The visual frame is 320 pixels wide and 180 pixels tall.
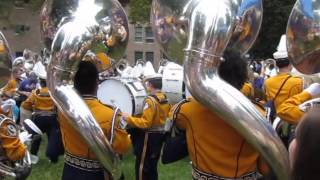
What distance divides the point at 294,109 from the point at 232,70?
0.57 meters

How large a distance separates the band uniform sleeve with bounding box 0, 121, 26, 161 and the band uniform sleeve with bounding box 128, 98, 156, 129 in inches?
92.9

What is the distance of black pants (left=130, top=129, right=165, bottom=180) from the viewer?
5754mm

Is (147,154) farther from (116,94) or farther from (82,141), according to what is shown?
(82,141)

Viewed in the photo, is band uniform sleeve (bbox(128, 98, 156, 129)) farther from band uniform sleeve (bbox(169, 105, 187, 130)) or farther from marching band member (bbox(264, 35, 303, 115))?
band uniform sleeve (bbox(169, 105, 187, 130))

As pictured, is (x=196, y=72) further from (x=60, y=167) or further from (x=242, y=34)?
(x=60, y=167)

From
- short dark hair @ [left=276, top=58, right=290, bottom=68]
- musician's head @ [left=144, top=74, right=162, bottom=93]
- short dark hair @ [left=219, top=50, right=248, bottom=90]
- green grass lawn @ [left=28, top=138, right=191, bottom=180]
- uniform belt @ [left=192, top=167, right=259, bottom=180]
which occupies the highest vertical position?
short dark hair @ [left=219, top=50, right=248, bottom=90]

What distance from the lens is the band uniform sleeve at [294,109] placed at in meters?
3.07

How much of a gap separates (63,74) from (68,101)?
20 cm

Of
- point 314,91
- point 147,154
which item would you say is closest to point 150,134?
point 147,154

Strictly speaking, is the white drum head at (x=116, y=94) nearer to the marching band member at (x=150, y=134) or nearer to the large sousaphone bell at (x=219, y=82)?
the marching band member at (x=150, y=134)

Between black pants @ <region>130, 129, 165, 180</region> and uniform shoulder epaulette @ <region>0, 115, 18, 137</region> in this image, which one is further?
black pants @ <region>130, 129, 165, 180</region>


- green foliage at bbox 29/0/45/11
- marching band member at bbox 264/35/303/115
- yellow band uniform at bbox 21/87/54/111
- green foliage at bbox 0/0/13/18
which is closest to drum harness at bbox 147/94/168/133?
marching band member at bbox 264/35/303/115

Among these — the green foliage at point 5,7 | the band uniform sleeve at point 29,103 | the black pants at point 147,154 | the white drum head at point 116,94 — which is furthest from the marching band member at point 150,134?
the green foliage at point 5,7

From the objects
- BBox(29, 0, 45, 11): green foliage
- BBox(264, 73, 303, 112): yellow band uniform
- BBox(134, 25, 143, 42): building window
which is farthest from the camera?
BBox(134, 25, 143, 42): building window
